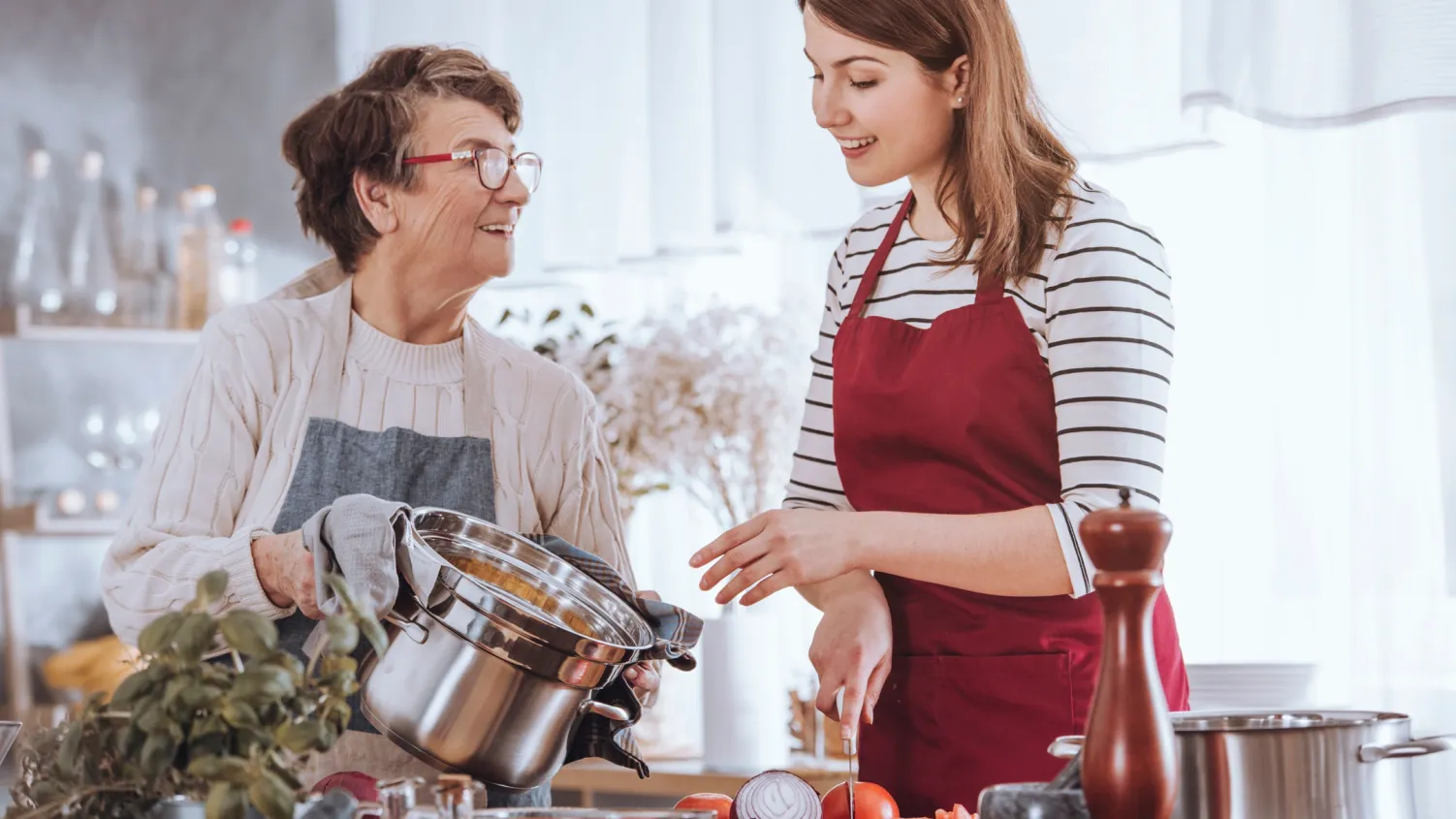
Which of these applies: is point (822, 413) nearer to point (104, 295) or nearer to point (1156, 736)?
point (1156, 736)

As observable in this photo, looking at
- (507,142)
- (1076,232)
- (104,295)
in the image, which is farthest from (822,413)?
(104,295)

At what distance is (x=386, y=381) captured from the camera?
5.52 ft

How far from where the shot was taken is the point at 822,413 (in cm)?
147

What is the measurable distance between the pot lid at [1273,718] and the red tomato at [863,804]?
0.23m

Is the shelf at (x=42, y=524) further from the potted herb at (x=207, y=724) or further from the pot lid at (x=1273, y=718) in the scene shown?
the pot lid at (x=1273, y=718)

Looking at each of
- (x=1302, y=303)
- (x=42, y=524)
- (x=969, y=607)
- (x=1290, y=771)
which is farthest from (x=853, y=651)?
(x=42, y=524)

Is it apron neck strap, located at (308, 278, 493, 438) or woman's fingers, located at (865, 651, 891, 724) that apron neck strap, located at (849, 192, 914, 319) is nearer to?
woman's fingers, located at (865, 651, 891, 724)

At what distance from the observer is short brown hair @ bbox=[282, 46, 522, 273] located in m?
1.74

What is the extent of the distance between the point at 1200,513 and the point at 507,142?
1161 mm

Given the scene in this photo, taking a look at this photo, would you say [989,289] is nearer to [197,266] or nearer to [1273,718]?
[1273,718]

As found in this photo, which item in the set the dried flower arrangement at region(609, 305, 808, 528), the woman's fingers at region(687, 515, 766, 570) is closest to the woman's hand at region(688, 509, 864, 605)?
the woman's fingers at region(687, 515, 766, 570)

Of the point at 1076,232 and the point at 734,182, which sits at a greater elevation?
the point at 734,182

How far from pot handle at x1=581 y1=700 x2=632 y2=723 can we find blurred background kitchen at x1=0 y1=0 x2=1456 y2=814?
897 millimetres

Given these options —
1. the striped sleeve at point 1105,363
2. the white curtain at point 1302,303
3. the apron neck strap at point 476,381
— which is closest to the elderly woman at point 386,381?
the apron neck strap at point 476,381
